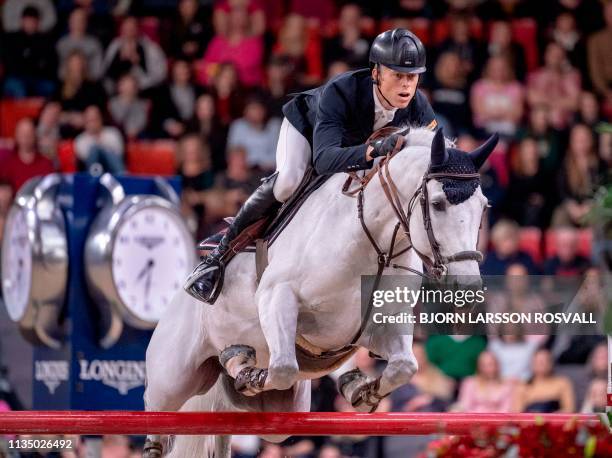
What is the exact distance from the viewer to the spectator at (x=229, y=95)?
40.3 ft

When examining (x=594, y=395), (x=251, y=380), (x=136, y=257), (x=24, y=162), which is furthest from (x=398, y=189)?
(x=24, y=162)

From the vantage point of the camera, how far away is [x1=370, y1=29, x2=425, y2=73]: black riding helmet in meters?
5.88

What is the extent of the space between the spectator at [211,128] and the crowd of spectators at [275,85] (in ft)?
0.05

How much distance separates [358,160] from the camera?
5676mm

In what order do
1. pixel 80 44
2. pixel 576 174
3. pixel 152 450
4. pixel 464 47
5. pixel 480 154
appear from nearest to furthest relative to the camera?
pixel 480 154 < pixel 152 450 < pixel 576 174 < pixel 464 47 < pixel 80 44

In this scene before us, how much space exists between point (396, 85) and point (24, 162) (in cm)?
608

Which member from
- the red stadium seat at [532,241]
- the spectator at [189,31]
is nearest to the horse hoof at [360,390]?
the red stadium seat at [532,241]

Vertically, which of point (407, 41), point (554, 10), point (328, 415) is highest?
point (554, 10)

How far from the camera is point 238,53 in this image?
13.0 meters

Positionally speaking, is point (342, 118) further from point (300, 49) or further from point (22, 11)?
point (22, 11)

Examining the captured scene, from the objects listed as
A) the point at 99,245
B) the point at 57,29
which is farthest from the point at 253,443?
the point at 57,29

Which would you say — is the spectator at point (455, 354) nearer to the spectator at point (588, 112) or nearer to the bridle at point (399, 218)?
the bridle at point (399, 218)

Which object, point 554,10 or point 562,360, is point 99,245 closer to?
point 562,360

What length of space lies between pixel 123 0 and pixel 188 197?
Result: 338 cm
